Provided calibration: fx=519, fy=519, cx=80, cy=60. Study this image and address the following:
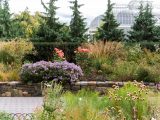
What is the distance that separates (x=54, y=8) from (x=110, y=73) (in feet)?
20.6

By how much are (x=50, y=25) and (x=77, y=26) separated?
1266mm

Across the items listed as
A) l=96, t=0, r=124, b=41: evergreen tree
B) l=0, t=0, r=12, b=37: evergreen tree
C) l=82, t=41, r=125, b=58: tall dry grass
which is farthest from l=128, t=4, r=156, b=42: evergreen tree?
l=0, t=0, r=12, b=37: evergreen tree

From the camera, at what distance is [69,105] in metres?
7.02

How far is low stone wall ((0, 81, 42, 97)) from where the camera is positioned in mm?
13133

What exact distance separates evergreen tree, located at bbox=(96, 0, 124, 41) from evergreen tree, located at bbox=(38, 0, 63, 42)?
1.77 m

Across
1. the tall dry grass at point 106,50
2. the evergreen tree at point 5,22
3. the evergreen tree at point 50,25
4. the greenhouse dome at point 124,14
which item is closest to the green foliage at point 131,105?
the tall dry grass at point 106,50

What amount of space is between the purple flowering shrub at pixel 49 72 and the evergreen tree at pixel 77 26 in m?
6.31

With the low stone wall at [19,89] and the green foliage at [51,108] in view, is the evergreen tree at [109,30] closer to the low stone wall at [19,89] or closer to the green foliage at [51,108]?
the low stone wall at [19,89]

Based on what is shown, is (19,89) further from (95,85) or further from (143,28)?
(143,28)

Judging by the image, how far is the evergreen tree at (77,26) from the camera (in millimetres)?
20184

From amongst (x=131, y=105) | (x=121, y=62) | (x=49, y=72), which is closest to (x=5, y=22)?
(x=121, y=62)

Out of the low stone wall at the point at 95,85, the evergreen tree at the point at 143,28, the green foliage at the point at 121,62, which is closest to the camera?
the low stone wall at the point at 95,85

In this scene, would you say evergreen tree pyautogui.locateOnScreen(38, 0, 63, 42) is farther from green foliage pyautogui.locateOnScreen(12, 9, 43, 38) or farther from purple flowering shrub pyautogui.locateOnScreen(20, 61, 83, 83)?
purple flowering shrub pyautogui.locateOnScreen(20, 61, 83, 83)

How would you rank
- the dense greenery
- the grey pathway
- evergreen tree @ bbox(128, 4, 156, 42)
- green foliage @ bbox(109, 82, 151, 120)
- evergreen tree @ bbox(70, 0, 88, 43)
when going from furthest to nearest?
1. evergreen tree @ bbox(128, 4, 156, 42)
2. evergreen tree @ bbox(70, 0, 88, 43)
3. the grey pathway
4. green foliage @ bbox(109, 82, 151, 120)
5. the dense greenery
